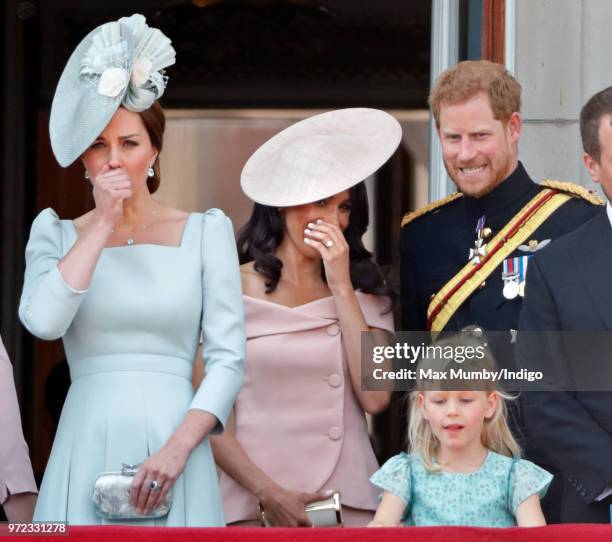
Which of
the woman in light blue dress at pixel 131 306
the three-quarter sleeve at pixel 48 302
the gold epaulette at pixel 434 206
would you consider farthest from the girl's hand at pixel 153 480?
the gold epaulette at pixel 434 206

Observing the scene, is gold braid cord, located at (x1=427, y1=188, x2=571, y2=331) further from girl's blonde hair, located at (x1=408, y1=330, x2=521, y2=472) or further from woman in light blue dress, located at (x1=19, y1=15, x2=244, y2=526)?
woman in light blue dress, located at (x1=19, y1=15, x2=244, y2=526)

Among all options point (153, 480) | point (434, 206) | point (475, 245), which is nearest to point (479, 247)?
point (475, 245)

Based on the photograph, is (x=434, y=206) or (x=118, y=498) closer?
(x=118, y=498)

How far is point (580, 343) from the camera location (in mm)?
4191

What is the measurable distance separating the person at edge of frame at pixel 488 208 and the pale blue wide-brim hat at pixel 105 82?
77 cm

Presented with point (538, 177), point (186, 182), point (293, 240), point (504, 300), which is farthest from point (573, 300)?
point (186, 182)

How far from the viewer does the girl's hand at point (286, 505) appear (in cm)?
432

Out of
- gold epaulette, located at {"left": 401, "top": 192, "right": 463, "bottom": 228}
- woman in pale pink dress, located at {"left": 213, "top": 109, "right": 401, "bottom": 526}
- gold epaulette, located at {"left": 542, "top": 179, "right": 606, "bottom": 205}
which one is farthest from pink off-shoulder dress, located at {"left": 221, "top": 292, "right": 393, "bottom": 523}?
gold epaulette, located at {"left": 542, "top": 179, "right": 606, "bottom": 205}

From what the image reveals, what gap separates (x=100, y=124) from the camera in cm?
415

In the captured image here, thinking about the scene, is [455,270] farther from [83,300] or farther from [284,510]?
[83,300]

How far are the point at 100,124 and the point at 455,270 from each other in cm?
108

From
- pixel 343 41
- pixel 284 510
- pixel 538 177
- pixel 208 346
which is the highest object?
pixel 343 41

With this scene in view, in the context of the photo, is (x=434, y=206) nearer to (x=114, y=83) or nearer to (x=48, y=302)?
(x=114, y=83)

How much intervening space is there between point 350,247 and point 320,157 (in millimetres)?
249
